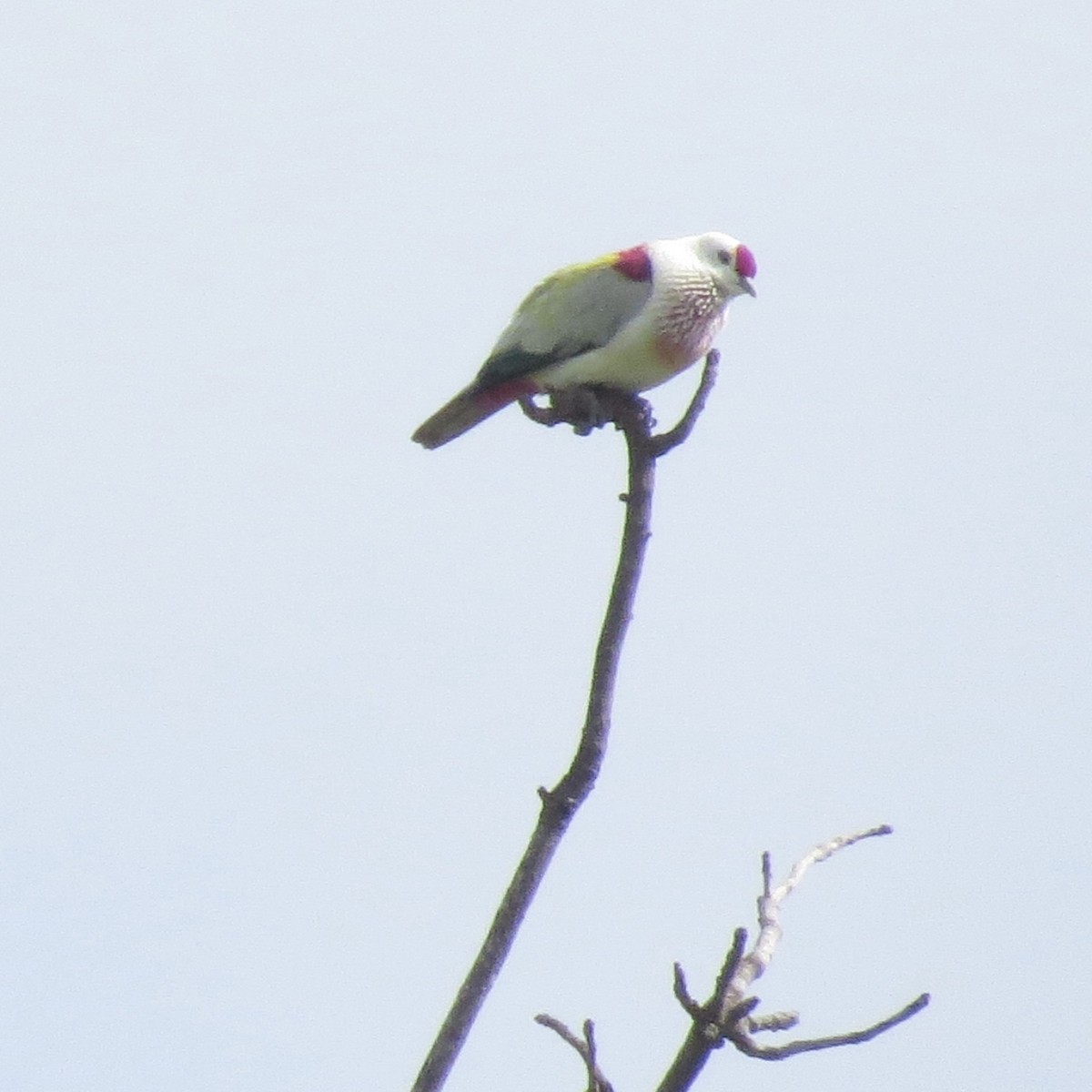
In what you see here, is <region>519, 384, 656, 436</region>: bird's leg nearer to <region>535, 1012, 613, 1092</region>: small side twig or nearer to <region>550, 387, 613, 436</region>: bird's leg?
<region>550, 387, 613, 436</region>: bird's leg

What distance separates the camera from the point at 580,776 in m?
4.26

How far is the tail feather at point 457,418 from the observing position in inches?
329

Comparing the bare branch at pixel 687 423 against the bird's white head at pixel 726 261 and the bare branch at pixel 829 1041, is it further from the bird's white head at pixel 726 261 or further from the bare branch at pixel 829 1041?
the bird's white head at pixel 726 261

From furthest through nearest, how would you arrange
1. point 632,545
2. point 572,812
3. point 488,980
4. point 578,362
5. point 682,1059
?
point 578,362, point 632,545, point 572,812, point 488,980, point 682,1059

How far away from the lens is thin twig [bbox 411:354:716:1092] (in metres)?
3.78

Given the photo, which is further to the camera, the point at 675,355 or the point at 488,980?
the point at 675,355

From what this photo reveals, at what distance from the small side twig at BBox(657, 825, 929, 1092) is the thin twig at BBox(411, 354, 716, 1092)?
39 centimetres

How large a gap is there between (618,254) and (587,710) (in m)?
4.23

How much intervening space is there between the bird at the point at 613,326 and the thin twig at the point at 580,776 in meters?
2.16

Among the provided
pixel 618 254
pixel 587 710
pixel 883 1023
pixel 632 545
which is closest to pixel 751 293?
pixel 618 254

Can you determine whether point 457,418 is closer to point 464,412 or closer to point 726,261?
point 464,412

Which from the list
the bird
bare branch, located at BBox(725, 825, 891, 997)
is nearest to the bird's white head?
the bird

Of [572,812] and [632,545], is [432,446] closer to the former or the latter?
[632,545]

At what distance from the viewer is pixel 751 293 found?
8531mm
